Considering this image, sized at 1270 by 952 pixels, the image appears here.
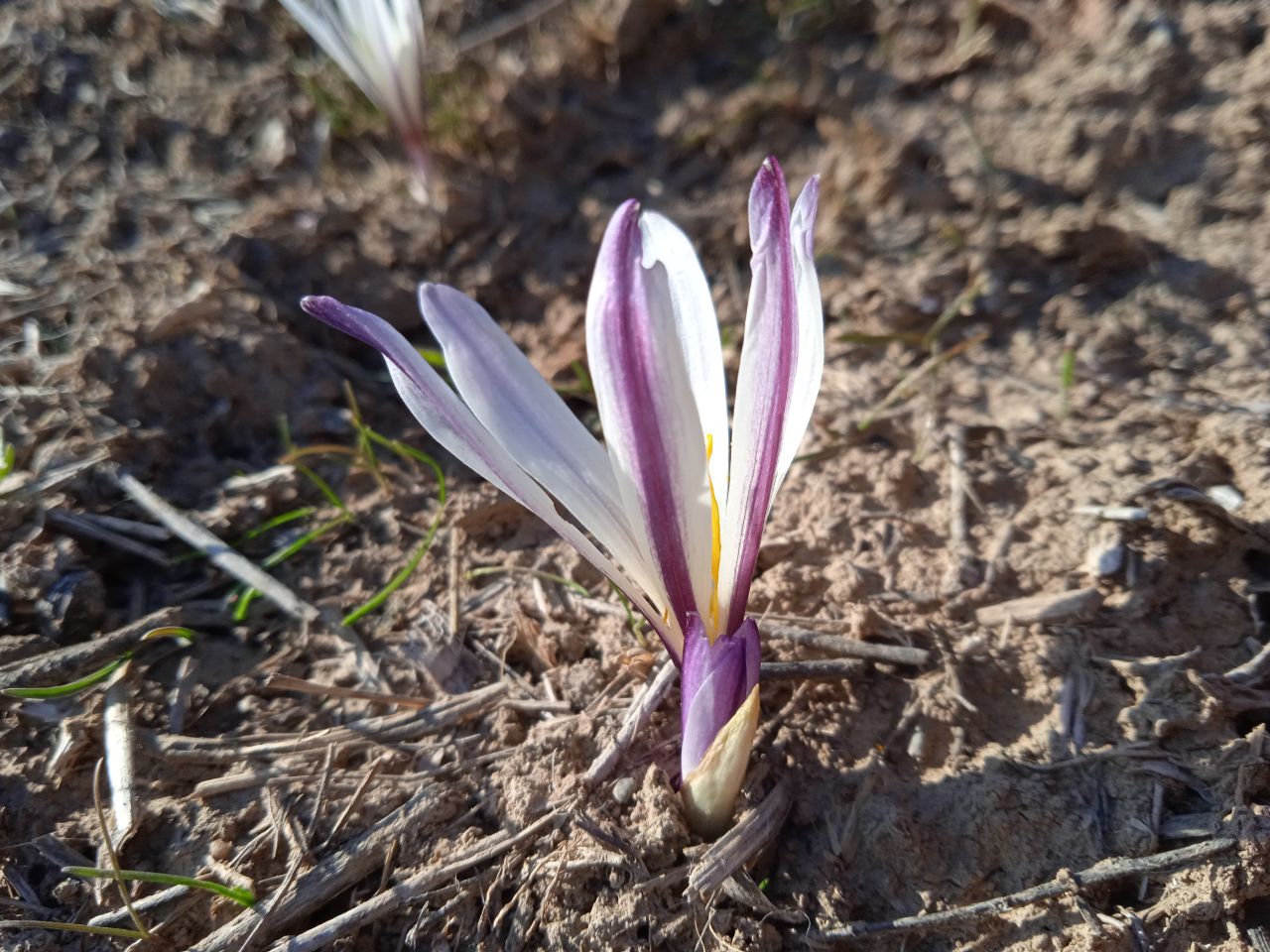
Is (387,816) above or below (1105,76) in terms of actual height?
below

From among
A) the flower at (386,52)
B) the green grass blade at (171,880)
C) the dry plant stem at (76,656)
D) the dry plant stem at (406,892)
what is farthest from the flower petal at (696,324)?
the flower at (386,52)

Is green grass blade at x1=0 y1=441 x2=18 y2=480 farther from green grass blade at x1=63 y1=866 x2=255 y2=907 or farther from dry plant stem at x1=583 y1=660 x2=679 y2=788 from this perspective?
dry plant stem at x1=583 y1=660 x2=679 y2=788

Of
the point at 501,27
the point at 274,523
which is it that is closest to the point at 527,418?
the point at 274,523

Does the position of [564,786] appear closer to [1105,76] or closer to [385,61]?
[385,61]

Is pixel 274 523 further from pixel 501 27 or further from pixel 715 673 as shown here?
pixel 501 27

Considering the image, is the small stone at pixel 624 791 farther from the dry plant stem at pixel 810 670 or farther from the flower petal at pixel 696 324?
the flower petal at pixel 696 324

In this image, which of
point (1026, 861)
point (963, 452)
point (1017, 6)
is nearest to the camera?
point (1026, 861)

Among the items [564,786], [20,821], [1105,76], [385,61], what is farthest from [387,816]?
[1105,76]
